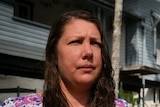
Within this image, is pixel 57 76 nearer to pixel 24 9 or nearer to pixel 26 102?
pixel 26 102

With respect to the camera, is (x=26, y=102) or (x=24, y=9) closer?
(x=26, y=102)

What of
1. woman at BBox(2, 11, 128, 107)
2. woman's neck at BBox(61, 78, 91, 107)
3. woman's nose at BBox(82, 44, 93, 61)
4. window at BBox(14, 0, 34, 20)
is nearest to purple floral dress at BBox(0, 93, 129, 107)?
woman at BBox(2, 11, 128, 107)

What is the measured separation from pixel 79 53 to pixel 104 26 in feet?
30.1

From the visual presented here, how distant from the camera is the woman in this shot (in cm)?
167

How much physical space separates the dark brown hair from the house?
478 cm

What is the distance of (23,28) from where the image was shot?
37.6 ft

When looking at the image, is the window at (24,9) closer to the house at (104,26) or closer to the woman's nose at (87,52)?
the house at (104,26)

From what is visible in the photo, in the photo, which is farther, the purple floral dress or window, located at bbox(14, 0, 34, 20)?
window, located at bbox(14, 0, 34, 20)

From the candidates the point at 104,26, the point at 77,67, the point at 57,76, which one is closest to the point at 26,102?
the point at 57,76

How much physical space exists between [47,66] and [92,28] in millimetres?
247

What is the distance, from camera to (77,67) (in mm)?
1660

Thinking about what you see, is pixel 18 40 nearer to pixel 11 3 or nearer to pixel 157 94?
pixel 11 3

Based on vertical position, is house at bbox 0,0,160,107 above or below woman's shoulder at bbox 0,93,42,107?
above

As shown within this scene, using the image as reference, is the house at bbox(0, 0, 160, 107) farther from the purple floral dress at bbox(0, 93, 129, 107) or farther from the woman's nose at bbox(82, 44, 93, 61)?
the woman's nose at bbox(82, 44, 93, 61)
